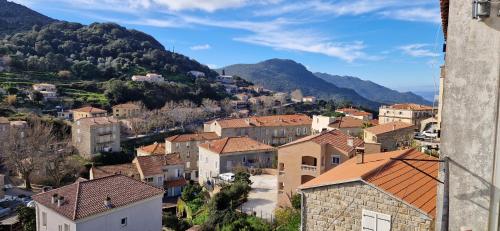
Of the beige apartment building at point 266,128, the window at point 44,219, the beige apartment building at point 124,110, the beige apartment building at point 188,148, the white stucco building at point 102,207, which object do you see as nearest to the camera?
the white stucco building at point 102,207

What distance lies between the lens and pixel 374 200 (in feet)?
39.3

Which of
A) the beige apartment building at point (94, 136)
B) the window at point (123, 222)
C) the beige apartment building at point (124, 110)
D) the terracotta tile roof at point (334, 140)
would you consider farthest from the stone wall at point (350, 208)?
the beige apartment building at point (124, 110)

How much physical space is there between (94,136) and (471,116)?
64562 millimetres

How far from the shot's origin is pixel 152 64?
489 feet

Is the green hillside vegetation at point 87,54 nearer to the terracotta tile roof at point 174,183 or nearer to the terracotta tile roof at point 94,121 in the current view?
the terracotta tile roof at point 94,121

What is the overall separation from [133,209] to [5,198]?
24.6 metres

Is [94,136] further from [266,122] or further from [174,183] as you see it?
[266,122]

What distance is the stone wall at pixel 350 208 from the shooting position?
11.3m

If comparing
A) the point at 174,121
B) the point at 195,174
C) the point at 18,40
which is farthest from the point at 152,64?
the point at 195,174

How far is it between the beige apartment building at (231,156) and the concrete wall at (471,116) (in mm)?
41341

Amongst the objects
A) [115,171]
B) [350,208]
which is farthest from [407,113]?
[350,208]

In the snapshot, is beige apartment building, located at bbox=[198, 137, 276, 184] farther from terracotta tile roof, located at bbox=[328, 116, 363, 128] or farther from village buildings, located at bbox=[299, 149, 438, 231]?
village buildings, located at bbox=[299, 149, 438, 231]

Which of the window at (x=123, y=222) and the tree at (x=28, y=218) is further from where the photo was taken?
the tree at (x=28, y=218)

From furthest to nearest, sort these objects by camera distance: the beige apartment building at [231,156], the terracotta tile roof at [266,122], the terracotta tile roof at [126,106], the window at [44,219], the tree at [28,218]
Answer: the terracotta tile roof at [126,106]
the terracotta tile roof at [266,122]
the beige apartment building at [231,156]
the tree at [28,218]
the window at [44,219]
